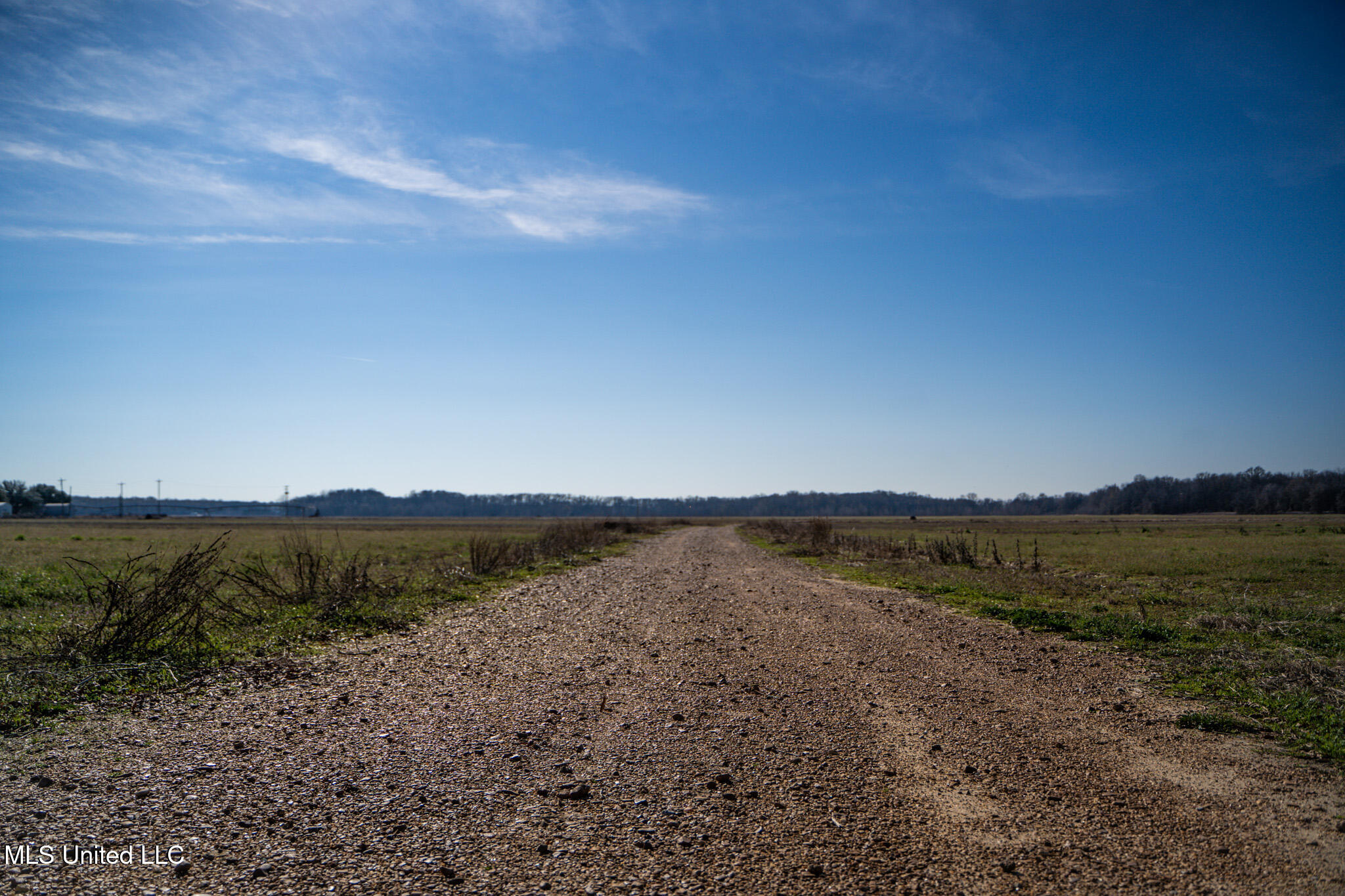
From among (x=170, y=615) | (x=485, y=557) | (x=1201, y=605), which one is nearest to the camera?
(x=170, y=615)

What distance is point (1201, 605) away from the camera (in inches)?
538

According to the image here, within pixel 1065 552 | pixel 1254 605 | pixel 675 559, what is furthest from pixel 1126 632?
pixel 1065 552

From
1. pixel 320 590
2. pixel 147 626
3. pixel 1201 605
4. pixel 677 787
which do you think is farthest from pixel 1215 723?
pixel 320 590

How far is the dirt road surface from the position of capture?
3.86 m

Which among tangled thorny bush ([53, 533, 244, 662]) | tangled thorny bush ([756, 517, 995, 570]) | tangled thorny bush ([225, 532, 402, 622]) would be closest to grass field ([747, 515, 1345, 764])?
tangled thorny bush ([756, 517, 995, 570])

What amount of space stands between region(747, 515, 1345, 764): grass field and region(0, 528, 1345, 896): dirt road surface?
625 mm

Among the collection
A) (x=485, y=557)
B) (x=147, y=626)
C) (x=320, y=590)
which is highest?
(x=147, y=626)

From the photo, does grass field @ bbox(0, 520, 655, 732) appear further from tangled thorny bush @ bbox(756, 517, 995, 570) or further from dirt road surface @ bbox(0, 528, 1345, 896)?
tangled thorny bush @ bbox(756, 517, 995, 570)

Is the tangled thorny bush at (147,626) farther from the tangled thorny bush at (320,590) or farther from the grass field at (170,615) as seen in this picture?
the tangled thorny bush at (320,590)

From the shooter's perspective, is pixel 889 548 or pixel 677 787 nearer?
pixel 677 787

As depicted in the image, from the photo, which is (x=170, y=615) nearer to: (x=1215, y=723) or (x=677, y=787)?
(x=677, y=787)

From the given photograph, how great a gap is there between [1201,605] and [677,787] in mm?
12773

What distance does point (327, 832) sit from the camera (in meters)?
4.33

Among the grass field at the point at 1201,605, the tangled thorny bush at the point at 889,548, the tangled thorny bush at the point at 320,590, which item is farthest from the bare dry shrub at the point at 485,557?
the tangled thorny bush at the point at 889,548
